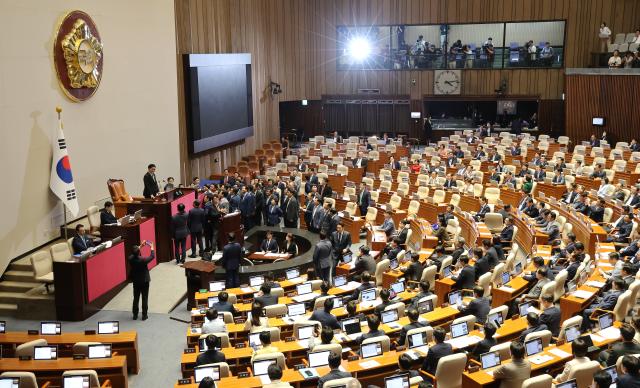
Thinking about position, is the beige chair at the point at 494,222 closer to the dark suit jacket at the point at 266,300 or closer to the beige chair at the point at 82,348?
the dark suit jacket at the point at 266,300

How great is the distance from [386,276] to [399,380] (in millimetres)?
5743

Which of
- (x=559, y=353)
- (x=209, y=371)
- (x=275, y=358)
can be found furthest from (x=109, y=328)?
(x=559, y=353)

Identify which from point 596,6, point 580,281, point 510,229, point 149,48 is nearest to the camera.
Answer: point 580,281

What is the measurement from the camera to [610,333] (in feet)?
31.7

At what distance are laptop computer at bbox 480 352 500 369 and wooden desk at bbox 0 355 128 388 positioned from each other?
16.2 feet

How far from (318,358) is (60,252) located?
739 cm

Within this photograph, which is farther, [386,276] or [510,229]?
[510,229]

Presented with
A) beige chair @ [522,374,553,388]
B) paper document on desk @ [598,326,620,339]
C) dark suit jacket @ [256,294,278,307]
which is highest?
beige chair @ [522,374,553,388]

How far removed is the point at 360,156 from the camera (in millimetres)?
26141

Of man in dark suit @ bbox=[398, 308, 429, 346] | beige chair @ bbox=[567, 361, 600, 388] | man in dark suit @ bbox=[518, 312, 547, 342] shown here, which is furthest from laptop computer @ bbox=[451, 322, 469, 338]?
beige chair @ bbox=[567, 361, 600, 388]

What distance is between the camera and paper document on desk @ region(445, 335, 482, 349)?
934 centimetres

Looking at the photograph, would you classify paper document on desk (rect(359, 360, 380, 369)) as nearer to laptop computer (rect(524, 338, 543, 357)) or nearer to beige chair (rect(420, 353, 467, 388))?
beige chair (rect(420, 353, 467, 388))

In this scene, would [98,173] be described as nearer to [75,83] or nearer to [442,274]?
[75,83]

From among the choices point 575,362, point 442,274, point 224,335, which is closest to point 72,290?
point 224,335
